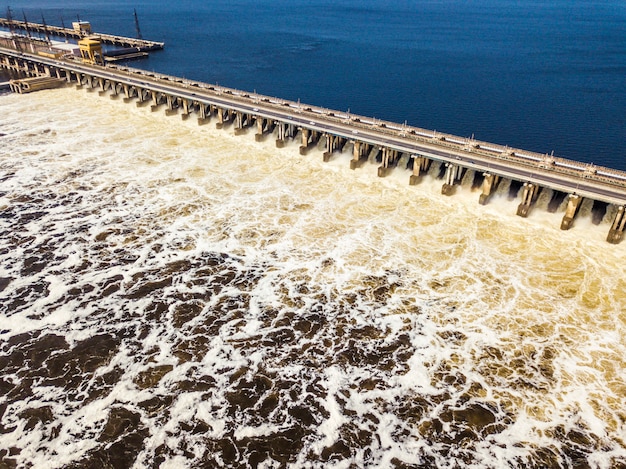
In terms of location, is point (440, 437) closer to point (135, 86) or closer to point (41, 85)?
point (135, 86)

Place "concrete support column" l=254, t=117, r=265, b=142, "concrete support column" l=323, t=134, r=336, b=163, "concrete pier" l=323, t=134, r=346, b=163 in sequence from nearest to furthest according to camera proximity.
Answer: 1. "concrete pier" l=323, t=134, r=346, b=163
2. "concrete support column" l=323, t=134, r=336, b=163
3. "concrete support column" l=254, t=117, r=265, b=142

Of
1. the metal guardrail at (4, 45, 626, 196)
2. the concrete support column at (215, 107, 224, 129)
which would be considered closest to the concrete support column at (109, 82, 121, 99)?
the concrete support column at (215, 107, 224, 129)

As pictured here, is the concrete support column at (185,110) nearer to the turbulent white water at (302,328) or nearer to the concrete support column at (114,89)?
the concrete support column at (114,89)

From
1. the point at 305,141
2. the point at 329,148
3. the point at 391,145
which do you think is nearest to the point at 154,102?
the point at 305,141

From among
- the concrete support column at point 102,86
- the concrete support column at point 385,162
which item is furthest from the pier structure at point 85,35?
the concrete support column at point 385,162

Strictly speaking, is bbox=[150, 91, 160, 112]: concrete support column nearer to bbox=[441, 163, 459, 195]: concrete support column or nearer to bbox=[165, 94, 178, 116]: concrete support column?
bbox=[165, 94, 178, 116]: concrete support column
